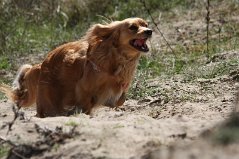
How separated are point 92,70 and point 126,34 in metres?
0.63

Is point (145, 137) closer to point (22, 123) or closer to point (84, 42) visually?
point (22, 123)

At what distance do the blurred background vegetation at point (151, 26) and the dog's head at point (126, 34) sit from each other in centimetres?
118

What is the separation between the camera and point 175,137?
468 cm

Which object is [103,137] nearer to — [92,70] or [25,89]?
[92,70]

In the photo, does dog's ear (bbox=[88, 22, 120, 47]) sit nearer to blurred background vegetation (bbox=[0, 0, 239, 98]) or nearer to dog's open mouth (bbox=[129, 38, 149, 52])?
dog's open mouth (bbox=[129, 38, 149, 52])

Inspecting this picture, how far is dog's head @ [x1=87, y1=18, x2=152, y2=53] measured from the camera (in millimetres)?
7578

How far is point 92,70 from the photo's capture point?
7379mm

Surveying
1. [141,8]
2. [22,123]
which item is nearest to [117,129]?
[22,123]

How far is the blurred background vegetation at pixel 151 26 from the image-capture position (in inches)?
398

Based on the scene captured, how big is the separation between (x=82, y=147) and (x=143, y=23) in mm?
3436

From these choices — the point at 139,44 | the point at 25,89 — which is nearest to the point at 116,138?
the point at 139,44

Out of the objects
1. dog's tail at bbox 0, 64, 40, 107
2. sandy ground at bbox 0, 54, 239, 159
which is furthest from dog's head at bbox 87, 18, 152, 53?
sandy ground at bbox 0, 54, 239, 159

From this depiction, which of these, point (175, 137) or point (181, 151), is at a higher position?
point (181, 151)

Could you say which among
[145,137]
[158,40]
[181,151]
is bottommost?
[158,40]
